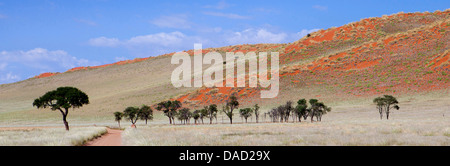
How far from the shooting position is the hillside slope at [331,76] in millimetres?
83625

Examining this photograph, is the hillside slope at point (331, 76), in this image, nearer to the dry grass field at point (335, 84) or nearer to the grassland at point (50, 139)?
the dry grass field at point (335, 84)

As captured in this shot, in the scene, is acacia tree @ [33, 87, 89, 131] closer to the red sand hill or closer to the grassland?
the grassland

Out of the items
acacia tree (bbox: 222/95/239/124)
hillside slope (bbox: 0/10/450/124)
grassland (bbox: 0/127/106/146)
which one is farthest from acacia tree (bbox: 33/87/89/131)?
hillside slope (bbox: 0/10/450/124)

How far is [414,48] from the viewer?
329 feet

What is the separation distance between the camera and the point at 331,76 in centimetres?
9538

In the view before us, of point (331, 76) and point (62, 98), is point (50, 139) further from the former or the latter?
point (331, 76)

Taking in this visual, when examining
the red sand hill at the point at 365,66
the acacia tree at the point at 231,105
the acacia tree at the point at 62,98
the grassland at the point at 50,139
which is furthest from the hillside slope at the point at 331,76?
the grassland at the point at 50,139

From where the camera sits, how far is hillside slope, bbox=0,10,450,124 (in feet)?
274

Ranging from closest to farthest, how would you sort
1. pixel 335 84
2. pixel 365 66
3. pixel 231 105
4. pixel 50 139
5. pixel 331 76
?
pixel 50 139, pixel 231 105, pixel 335 84, pixel 331 76, pixel 365 66

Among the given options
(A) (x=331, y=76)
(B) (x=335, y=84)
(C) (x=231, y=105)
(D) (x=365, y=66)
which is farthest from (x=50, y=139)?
(D) (x=365, y=66)

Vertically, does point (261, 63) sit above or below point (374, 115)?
above
